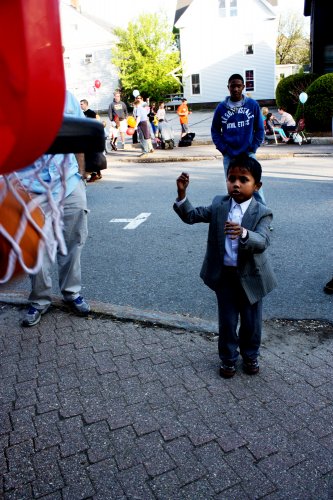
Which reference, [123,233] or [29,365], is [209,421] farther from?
[123,233]

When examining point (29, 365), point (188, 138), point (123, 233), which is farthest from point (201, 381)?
point (188, 138)

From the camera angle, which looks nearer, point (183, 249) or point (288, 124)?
point (183, 249)

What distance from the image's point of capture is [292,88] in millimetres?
21375

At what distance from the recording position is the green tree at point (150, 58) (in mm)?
37906

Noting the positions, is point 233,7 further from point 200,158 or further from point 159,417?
point 159,417

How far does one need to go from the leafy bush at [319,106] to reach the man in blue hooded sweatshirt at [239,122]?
1212cm

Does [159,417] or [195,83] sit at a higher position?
[195,83]

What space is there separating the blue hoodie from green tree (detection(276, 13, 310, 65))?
51.9 metres

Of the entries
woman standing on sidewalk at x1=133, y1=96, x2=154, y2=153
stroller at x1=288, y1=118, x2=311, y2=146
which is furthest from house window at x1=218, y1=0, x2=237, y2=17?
woman standing on sidewalk at x1=133, y1=96, x2=154, y2=153

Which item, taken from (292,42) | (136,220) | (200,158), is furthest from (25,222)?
(292,42)

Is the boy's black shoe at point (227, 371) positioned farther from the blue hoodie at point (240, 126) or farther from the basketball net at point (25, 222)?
the blue hoodie at point (240, 126)

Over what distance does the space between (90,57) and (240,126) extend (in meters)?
42.0

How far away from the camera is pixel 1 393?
303cm

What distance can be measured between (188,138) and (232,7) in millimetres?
23249
